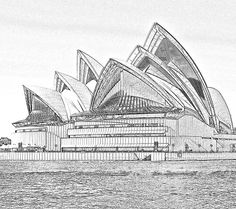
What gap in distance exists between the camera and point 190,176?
51688 millimetres

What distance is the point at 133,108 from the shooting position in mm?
90688

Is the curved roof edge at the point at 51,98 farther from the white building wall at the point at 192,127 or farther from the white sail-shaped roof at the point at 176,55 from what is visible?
the white building wall at the point at 192,127

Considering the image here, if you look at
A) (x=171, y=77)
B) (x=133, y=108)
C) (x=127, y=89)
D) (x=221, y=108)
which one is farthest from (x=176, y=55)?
(x=221, y=108)

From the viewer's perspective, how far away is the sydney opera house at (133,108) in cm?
8400

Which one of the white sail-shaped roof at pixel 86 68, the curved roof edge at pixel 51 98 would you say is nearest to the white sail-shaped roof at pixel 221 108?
the white sail-shaped roof at pixel 86 68

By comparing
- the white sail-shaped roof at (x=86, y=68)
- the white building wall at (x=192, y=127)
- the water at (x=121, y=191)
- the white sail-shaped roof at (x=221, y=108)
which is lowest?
the water at (x=121, y=191)

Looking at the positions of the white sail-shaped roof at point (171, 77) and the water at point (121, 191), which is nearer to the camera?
the water at point (121, 191)

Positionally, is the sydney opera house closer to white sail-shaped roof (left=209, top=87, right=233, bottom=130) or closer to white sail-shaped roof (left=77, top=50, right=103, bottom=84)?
white sail-shaped roof (left=77, top=50, right=103, bottom=84)

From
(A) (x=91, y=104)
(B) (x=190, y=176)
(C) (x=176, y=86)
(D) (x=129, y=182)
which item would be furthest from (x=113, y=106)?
(D) (x=129, y=182)

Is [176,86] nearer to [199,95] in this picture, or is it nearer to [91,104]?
[199,95]

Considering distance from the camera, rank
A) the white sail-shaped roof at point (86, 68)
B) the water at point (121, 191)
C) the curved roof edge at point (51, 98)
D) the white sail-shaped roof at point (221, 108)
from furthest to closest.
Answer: the white sail-shaped roof at point (221, 108)
the white sail-shaped roof at point (86, 68)
the curved roof edge at point (51, 98)
the water at point (121, 191)

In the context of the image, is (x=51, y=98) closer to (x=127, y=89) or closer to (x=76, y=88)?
(x=76, y=88)

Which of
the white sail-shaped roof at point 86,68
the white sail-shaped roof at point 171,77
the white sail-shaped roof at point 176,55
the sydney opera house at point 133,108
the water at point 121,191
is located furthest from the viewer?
the white sail-shaped roof at point 86,68

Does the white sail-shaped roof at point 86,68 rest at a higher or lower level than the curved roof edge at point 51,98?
higher
